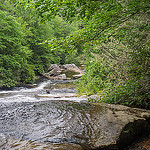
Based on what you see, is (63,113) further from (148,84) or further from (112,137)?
(148,84)

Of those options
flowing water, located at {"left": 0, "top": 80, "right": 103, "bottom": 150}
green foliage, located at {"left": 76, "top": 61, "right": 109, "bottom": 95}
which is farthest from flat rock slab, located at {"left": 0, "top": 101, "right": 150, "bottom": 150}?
green foliage, located at {"left": 76, "top": 61, "right": 109, "bottom": 95}

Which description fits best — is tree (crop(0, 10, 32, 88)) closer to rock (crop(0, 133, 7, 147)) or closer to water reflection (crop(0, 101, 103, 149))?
water reflection (crop(0, 101, 103, 149))

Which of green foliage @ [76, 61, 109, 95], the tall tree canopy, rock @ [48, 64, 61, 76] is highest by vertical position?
the tall tree canopy

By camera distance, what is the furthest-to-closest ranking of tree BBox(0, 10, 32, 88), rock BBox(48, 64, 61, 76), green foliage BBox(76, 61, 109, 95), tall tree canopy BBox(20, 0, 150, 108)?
rock BBox(48, 64, 61, 76) < tree BBox(0, 10, 32, 88) < green foliage BBox(76, 61, 109, 95) < tall tree canopy BBox(20, 0, 150, 108)

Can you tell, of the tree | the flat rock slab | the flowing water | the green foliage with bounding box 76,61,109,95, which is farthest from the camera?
the tree

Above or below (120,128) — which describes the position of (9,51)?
above

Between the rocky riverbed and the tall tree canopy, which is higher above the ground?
the tall tree canopy

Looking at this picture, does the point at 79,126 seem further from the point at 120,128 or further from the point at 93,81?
the point at 93,81

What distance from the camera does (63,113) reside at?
148 inches

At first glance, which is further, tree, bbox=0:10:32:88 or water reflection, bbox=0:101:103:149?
tree, bbox=0:10:32:88

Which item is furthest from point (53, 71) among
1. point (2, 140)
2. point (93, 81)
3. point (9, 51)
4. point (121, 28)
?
point (2, 140)

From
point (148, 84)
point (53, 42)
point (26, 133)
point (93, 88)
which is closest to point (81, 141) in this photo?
point (26, 133)

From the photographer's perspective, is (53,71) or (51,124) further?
(53,71)

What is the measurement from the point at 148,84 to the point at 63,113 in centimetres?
230
